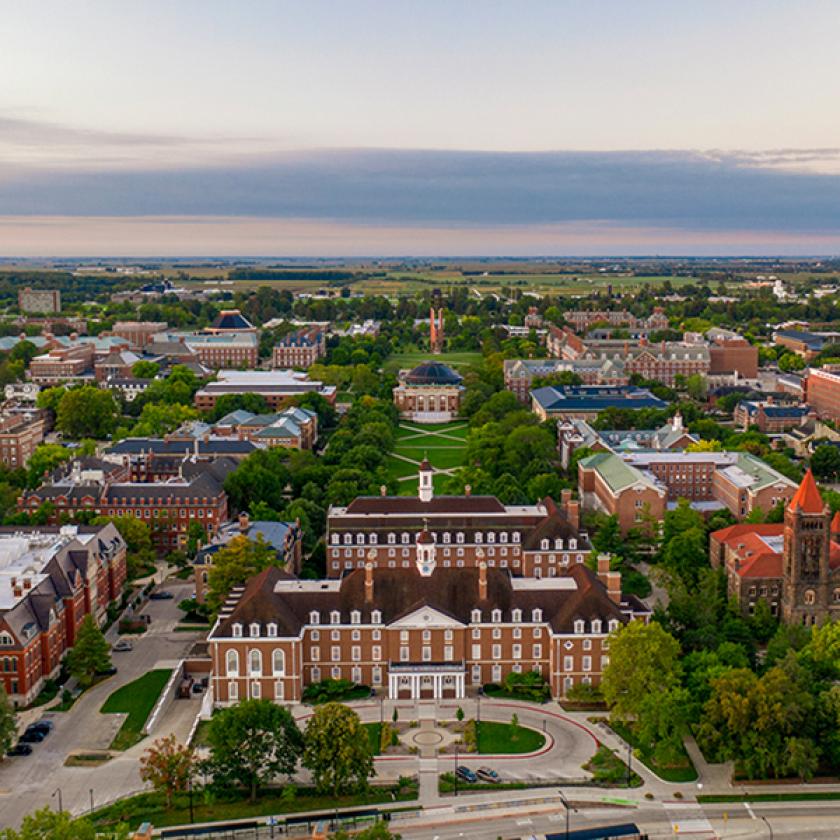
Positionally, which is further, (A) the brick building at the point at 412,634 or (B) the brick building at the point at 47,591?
(B) the brick building at the point at 47,591

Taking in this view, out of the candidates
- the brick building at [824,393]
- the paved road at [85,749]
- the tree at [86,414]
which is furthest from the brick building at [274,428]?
the brick building at [824,393]

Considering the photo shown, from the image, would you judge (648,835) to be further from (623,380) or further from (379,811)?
(623,380)

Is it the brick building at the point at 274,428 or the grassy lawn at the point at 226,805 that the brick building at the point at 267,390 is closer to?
the brick building at the point at 274,428

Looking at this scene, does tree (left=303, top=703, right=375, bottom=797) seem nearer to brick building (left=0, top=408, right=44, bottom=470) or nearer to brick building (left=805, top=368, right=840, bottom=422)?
brick building (left=0, top=408, right=44, bottom=470)

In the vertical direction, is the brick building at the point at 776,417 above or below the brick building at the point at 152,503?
below

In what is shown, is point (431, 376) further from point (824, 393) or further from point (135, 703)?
point (135, 703)

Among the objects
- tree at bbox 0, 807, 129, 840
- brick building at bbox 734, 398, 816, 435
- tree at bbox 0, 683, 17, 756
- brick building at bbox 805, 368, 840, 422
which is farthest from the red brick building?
brick building at bbox 805, 368, 840, 422

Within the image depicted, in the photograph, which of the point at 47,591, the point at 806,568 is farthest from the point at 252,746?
the point at 806,568
